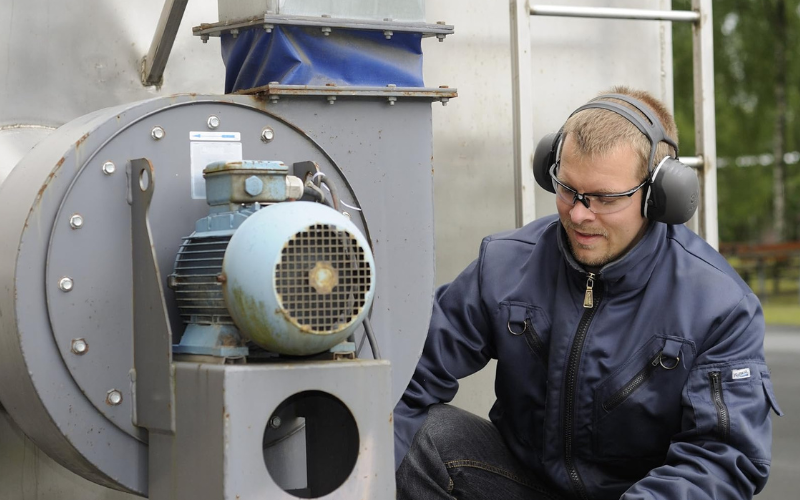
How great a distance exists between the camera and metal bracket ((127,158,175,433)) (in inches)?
67.2

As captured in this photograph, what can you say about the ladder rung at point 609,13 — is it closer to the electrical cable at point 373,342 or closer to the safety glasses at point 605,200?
the safety glasses at point 605,200

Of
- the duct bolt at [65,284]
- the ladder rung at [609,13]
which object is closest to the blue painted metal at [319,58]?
the duct bolt at [65,284]

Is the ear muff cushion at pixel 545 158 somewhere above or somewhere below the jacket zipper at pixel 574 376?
above

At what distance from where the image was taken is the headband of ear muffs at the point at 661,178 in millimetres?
2102

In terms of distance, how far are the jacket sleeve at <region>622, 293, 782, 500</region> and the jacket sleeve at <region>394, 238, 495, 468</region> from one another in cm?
51

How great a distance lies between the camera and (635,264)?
87.6 inches

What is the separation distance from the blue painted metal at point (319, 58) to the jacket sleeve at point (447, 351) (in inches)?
24.1

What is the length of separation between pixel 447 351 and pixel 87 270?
36.9 inches

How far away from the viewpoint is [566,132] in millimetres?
2283

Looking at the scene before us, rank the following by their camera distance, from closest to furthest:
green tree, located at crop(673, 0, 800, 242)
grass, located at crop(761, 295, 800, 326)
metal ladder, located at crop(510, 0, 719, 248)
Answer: metal ladder, located at crop(510, 0, 719, 248) < grass, located at crop(761, 295, 800, 326) < green tree, located at crop(673, 0, 800, 242)

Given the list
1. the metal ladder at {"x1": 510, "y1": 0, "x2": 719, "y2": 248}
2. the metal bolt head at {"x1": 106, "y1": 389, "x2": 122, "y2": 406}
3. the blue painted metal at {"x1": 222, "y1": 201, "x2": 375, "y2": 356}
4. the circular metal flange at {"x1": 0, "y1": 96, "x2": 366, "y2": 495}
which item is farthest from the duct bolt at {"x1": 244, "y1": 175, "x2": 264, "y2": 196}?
the metal ladder at {"x1": 510, "y1": 0, "x2": 719, "y2": 248}

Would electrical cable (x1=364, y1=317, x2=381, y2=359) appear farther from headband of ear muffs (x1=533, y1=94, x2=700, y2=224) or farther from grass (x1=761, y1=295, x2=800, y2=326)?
grass (x1=761, y1=295, x2=800, y2=326)

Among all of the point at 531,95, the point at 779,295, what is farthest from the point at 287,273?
the point at 779,295

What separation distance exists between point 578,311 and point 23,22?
1369 mm
